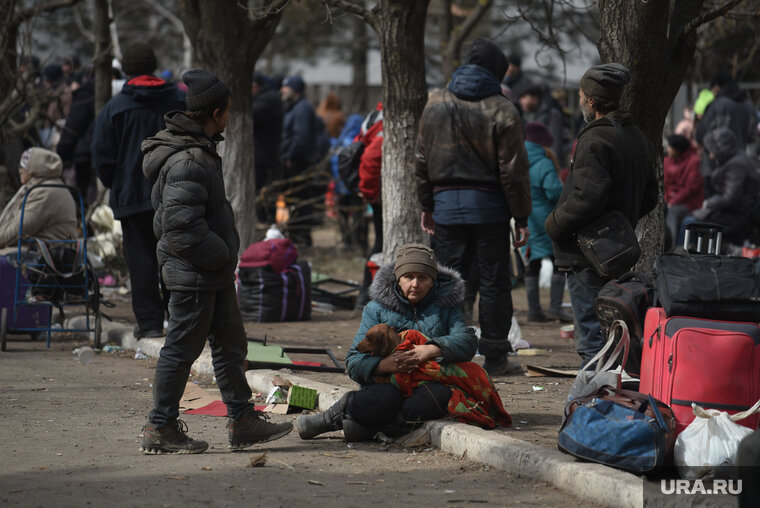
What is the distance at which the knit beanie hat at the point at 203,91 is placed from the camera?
5.48 metres

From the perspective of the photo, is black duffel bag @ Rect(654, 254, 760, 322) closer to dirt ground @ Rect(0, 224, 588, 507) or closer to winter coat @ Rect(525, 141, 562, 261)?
dirt ground @ Rect(0, 224, 588, 507)

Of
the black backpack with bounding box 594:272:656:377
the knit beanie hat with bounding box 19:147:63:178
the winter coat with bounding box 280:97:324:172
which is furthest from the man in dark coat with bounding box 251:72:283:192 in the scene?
the black backpack with bounding box 594:272:656:377

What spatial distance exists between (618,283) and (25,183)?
5.68 metres

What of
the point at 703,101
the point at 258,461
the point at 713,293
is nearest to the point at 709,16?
the point at 713,293

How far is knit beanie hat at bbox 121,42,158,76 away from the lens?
8.71 metres

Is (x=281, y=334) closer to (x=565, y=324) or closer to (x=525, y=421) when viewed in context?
(x=565, y=324)

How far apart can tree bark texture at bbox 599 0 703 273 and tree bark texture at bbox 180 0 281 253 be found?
174 inches

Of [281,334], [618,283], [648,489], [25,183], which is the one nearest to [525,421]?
[618,283]

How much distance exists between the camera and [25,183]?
947 centimetres

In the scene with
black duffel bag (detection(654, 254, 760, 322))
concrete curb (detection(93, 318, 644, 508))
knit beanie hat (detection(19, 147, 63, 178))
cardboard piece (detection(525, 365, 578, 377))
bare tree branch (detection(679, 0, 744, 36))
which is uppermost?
bare tree branch (detection(679, 0, 744, 36))

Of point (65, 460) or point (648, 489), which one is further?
point (65, 460)

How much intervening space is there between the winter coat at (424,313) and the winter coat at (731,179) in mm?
7739
